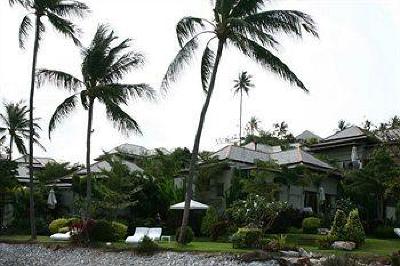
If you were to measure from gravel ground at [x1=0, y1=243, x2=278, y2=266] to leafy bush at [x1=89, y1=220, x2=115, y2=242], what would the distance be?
44.6 inches

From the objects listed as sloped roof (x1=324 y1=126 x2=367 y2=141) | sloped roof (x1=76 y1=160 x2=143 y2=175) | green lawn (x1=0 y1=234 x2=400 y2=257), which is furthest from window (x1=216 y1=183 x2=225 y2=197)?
sloped roof (x1=324 y1=126 x2=367 y2=141)

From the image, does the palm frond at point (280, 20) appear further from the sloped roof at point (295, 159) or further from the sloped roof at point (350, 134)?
the sloped roof at point (350, 134)

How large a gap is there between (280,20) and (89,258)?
11.2 m

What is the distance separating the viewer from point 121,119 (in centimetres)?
2722

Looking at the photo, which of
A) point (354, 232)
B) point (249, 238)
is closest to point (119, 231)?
point (249, 238)

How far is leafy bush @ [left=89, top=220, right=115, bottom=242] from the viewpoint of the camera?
23.3 m

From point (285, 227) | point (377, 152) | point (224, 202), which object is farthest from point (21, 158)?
point (377, 152)

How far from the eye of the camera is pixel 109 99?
26.9 metres

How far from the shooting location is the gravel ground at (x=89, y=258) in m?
18.8

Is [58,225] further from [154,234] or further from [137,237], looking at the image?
[137,237]

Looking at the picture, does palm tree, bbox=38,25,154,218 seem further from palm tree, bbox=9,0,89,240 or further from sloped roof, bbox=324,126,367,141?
sloped roof, bbox=324,126,367,141

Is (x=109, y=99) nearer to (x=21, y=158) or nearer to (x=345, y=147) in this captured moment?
(x=345, y=147)

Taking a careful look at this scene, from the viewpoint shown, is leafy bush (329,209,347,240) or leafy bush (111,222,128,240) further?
leafy bush (111,222,128,240)

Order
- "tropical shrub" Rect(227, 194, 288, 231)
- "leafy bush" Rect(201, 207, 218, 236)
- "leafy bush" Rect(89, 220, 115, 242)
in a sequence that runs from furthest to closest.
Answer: "leafy bush" Rect(201, 207, 218, 236) < "tropical shrub" Rect(227, 194, 288, 231) < "leafy bush" Rect(89, 220, 115, 242)
